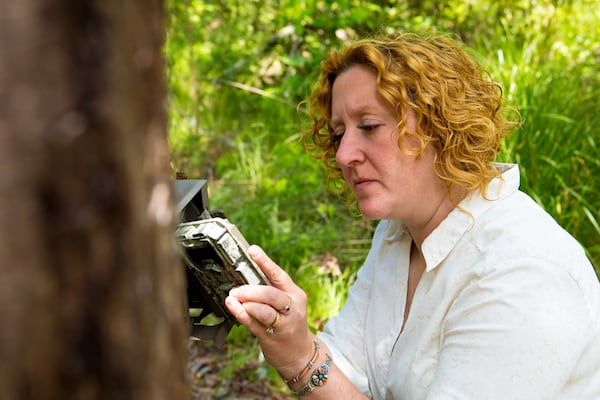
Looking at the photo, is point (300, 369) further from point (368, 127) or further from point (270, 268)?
point (368, 127)

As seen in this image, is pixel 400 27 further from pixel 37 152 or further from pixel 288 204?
pixel 37 152

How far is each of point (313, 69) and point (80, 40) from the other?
4283mm

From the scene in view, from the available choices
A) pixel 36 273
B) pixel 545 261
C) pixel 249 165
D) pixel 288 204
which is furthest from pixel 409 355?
pixel 249 165

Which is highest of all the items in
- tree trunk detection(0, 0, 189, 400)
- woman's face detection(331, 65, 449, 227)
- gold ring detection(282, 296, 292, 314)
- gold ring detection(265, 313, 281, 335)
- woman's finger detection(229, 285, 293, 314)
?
tree trunk detection(0, 0, 189, 400)

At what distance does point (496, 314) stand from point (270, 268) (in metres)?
0.55

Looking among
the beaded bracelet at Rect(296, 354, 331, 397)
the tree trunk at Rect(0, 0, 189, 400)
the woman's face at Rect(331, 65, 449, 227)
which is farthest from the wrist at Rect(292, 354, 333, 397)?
the tree trunk at Rect(0, 0, 189, 400)

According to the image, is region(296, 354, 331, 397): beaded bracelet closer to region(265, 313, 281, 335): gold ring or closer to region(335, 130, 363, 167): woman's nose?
region(265, 313, 281, 335): gold ring

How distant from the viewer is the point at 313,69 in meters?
4.78

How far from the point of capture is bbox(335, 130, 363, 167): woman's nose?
187 centimetres

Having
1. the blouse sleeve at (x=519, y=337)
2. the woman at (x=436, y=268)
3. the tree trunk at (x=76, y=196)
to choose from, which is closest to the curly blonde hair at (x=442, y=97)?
the woman at (x=436, y=268)

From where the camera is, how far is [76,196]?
585 millimetres

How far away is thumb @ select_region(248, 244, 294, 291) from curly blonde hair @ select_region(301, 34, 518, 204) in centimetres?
48

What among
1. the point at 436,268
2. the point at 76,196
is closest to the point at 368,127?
the point at 436,268

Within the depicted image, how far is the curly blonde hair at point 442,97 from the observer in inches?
72.1
